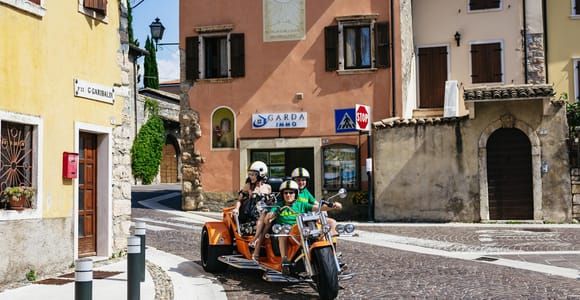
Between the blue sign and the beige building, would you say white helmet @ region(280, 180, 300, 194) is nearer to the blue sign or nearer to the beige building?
the beige building

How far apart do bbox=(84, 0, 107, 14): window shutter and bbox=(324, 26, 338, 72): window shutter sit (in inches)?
457

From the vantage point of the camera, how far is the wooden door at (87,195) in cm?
1066

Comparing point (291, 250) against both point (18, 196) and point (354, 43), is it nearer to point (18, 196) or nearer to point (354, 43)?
point (18, 196)

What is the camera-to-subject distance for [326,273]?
7.39 metres

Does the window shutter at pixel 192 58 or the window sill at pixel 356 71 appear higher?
the window shutter at pixel 192 58

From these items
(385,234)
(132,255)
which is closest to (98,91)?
(132,255)

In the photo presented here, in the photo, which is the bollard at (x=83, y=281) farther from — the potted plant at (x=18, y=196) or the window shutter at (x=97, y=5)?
the window shutter at (x=97, y=5)

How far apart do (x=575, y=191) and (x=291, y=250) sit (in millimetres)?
12451

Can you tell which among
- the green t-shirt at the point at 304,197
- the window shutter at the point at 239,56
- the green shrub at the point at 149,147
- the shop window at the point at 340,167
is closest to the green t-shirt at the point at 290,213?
the green t-shirt at the point at 304,197

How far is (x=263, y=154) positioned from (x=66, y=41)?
501 inches

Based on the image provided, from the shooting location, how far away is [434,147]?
62.5 feet

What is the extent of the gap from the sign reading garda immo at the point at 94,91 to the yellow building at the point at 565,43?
16888 millimetres

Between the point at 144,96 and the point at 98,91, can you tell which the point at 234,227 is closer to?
the point at 98,91

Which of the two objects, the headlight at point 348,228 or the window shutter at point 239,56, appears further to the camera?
the window shutter at point 239,56
